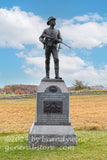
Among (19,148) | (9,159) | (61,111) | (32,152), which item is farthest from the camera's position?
(61,111)

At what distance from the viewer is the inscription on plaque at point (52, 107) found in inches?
300

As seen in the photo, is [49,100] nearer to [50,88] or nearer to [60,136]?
[50,88]

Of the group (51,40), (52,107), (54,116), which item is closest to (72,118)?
(54,116)

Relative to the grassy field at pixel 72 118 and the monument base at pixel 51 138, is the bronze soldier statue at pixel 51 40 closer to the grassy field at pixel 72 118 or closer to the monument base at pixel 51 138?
the monument base at pixel 51 138

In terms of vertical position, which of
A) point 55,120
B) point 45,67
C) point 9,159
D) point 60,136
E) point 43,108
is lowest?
point 9,159

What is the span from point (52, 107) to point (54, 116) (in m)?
0.38

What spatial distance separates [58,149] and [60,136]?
1.63 ft

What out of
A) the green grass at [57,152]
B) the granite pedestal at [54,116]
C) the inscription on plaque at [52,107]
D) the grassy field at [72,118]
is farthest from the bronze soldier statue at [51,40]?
the grassy field at [72,118]

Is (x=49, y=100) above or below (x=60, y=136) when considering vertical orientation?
above

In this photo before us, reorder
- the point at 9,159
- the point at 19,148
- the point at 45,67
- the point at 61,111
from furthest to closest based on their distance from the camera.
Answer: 1. the point at 45,67
2. the point at 61,111
3. the point at 19,148
4. the point at 9,159

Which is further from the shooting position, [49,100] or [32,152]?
[49,100]

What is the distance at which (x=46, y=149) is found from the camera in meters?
6.95

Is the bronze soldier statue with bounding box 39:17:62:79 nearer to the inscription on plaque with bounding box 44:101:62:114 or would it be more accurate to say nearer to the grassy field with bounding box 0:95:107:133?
the inscription on plaque with bounding box 44:101:62:114

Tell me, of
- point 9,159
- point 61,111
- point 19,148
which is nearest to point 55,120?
point 61,111
